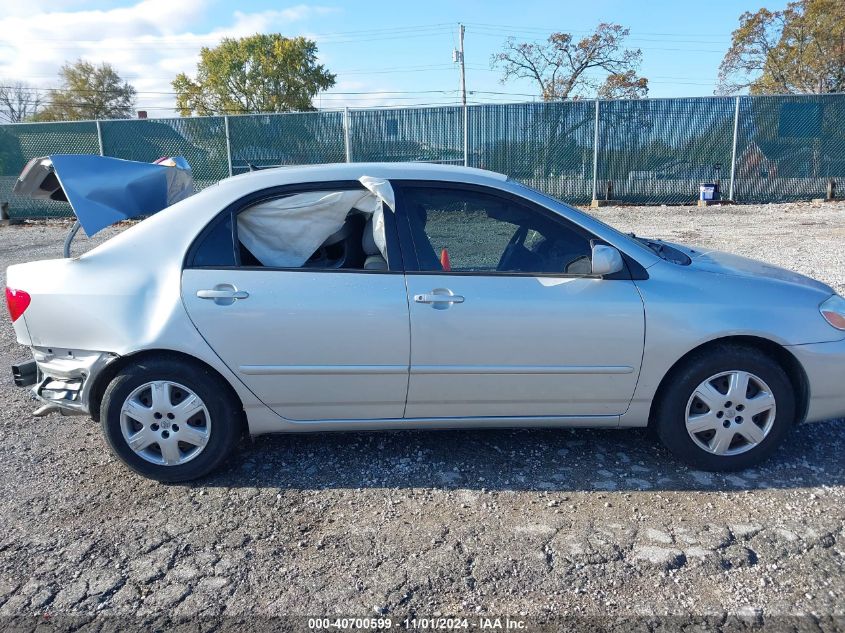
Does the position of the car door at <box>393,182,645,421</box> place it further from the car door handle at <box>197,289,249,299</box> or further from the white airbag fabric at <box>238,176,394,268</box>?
the car door handle at <box>197,289,249,299</box>

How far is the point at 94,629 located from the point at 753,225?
13.5 metres

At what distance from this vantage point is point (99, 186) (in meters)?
3.98

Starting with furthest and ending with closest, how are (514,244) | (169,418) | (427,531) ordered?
(514,244) < (169,418) < (427,531)

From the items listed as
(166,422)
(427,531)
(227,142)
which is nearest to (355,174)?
(166,422)

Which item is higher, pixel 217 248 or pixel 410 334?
pixel 217 248

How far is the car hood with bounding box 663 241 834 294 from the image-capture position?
12.6 ft

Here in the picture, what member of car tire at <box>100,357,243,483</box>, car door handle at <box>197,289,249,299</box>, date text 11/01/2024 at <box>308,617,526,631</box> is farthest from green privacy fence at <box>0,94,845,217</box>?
date text 11/01/2024 at <box>308,617,526,631</box>

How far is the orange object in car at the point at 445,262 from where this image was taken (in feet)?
12.1

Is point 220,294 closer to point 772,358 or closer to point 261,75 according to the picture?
point 772,358

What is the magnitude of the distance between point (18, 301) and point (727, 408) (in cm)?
393

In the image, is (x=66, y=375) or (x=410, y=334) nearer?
(x=410, y=334)

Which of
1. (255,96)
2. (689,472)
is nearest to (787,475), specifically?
(689,472)

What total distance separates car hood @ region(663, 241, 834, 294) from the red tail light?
3.72 m

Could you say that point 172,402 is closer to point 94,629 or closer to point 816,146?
point 94,629
